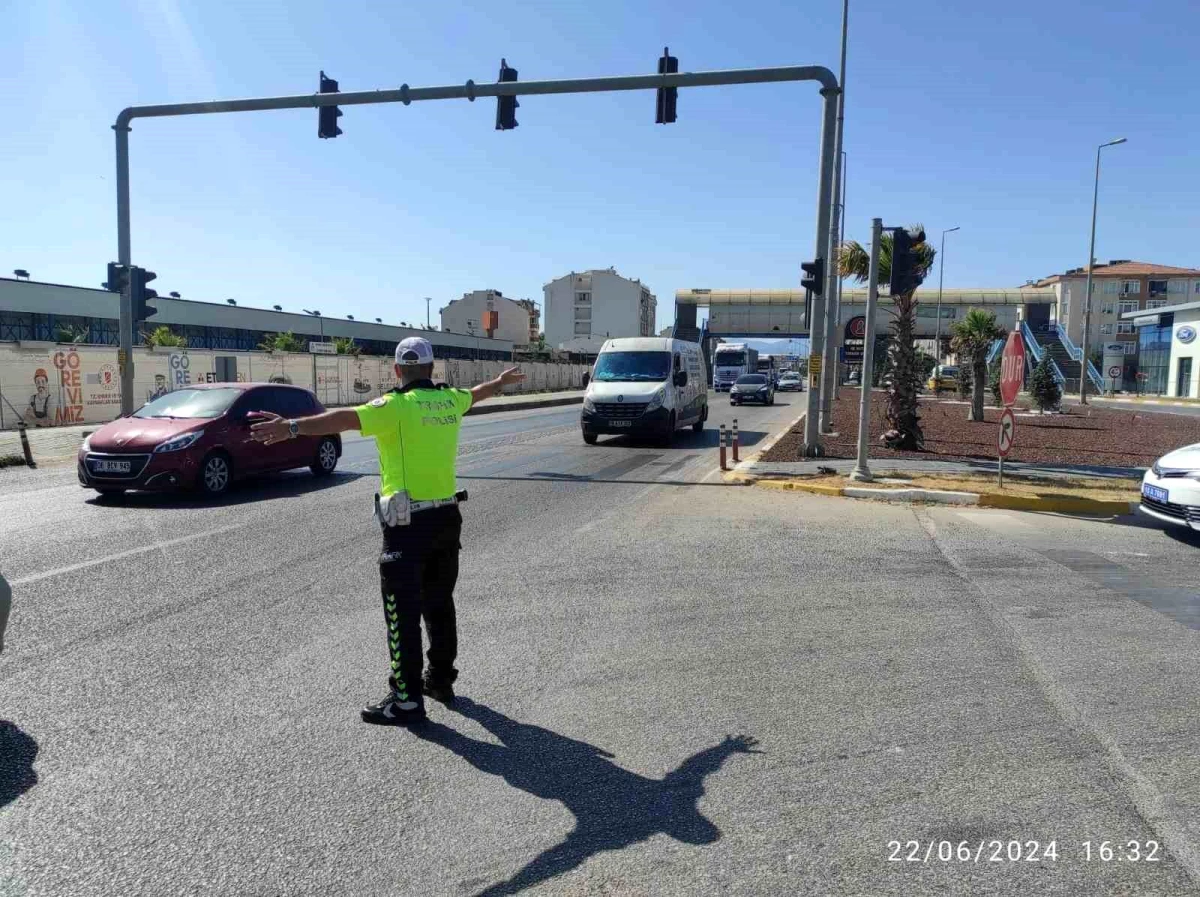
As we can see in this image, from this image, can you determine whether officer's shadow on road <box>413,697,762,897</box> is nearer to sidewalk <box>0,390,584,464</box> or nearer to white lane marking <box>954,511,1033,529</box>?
white lane marking <box>954,511,1033,529</box>

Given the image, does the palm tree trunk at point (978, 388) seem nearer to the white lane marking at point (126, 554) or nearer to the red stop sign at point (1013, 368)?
the red stop sign at point (1013, 368)

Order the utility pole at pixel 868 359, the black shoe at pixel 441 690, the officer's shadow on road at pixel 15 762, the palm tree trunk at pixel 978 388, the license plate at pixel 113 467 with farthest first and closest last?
Result: the palm tree trunk at pixel 978 388 < the utility pole at pixel 868 359 < the license plate at pixel 113 467 < the black shoe at pixel 441 690 < the officer's shadow on road at pixel 15 762

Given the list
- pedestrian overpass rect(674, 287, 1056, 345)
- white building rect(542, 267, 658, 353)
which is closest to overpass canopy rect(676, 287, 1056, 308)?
pedestrian overpass rect(674, 287, 1056, 345)

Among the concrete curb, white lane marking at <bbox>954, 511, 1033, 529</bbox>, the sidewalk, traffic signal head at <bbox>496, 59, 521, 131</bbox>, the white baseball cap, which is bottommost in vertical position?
the sidewalk

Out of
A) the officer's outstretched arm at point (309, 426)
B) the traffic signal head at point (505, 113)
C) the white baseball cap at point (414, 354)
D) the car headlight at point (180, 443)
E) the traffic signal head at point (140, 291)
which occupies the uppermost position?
the traffic signal head at point (505, 113)

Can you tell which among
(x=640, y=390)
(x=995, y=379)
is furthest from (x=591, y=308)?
(x=640, y=390)

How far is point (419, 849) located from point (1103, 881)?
2283 mm

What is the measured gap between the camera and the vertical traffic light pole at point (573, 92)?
13.8 meters

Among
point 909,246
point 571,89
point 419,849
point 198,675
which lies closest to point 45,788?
point 198,675

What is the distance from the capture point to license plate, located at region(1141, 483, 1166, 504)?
9.40 metres

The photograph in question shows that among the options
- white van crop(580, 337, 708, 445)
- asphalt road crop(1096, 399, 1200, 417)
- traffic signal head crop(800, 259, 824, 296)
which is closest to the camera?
traffic signal head crop(800, 259, 824, 296)

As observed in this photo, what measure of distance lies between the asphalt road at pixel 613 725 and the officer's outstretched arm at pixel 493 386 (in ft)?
5.04

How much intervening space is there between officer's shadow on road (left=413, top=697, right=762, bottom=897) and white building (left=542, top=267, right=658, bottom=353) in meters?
109

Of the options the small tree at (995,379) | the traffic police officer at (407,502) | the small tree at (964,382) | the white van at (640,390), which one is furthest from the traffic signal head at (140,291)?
the small tree at (964,382)
